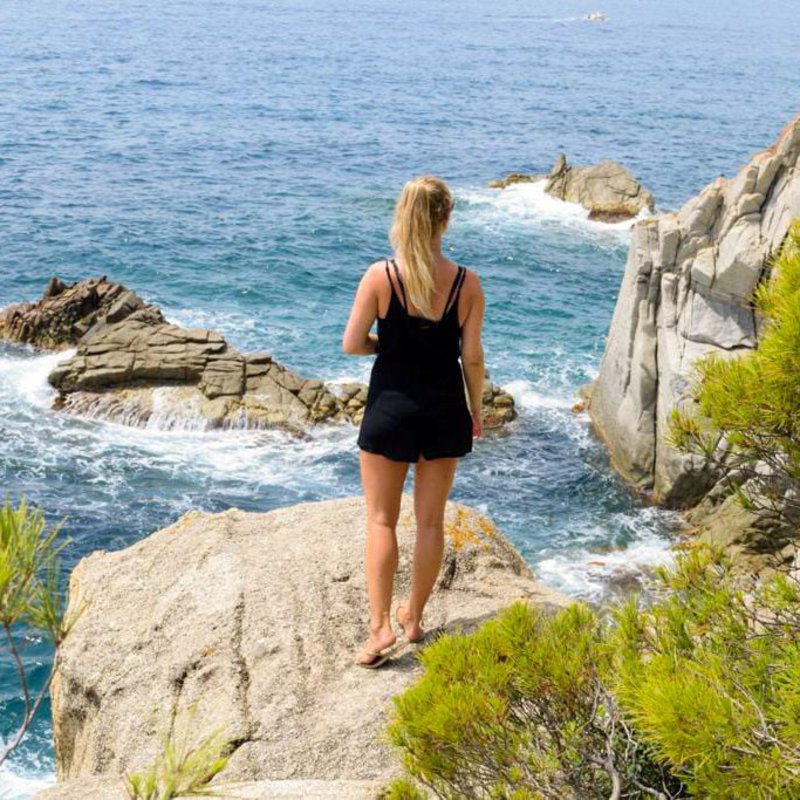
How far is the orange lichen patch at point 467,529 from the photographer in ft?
28.8

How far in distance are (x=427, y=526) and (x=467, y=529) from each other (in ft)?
6.11

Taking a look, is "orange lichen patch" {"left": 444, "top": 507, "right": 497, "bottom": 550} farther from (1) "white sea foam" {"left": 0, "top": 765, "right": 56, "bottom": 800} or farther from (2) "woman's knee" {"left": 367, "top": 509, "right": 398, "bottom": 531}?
(1) "white sea foam" {"left": 0, "top": 765, "right": 56, "bottom": 800}

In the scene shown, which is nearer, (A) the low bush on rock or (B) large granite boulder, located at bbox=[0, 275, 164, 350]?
(A) the low bush on rock

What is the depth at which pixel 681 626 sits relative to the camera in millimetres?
4879

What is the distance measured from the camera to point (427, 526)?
7.09 meters

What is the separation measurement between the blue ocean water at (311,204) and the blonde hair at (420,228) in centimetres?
931

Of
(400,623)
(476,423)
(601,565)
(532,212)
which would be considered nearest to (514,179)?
(532,212)

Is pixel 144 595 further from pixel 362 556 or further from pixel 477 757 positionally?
pixel 477 757

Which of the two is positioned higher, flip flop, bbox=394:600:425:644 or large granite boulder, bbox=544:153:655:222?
flip flop, bbox=394:600:425:644

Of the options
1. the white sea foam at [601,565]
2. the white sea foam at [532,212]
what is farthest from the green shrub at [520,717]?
the white sea foam at [532,212]

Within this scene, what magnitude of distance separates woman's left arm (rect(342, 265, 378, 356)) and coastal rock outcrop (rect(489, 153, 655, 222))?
36.4 m

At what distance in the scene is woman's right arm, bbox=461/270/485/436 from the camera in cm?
658

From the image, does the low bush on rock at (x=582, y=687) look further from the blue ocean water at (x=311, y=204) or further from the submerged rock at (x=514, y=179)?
the submerged rock at (x=514, y=179)

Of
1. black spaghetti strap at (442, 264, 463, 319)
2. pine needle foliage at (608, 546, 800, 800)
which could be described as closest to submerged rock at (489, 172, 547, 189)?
black spaghetti strap at (442, 264, 463, 319)
